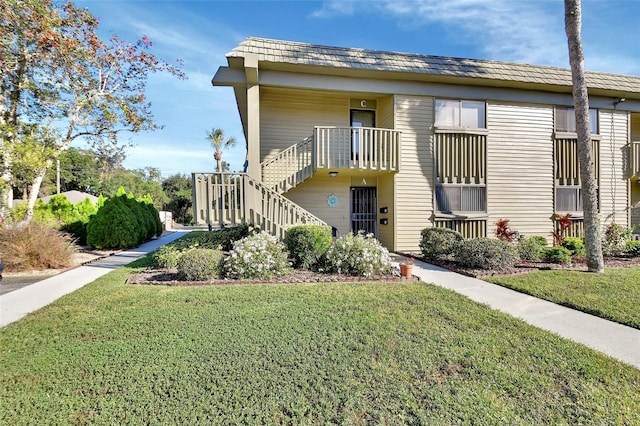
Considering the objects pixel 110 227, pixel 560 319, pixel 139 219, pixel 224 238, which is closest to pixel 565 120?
pixel 560 319

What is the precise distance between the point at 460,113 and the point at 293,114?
19.1 ft

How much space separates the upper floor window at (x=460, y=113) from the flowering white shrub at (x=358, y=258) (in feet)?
18.9

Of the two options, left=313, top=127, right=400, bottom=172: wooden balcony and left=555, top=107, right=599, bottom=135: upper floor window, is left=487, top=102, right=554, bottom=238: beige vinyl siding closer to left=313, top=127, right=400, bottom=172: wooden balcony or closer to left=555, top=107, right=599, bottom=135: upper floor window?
left=555, top=107, right=599, bottom=135: upper floor window

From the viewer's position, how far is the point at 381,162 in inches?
362

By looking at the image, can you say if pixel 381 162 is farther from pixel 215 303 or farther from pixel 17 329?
pixel 17 329

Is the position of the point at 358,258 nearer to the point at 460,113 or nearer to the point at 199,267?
the point at 199,267

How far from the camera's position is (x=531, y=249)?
7914 mm

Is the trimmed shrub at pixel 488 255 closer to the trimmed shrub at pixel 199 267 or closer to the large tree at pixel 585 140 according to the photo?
the large tree at pixel 585 140

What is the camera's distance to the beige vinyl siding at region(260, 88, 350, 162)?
32.6 feet

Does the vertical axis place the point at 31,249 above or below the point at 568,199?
below

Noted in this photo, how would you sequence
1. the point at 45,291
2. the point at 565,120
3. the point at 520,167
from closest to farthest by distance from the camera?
the point at 45,291, the point at 520,167, the point at 565,120

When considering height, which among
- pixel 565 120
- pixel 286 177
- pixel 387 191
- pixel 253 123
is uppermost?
pixel 565 120

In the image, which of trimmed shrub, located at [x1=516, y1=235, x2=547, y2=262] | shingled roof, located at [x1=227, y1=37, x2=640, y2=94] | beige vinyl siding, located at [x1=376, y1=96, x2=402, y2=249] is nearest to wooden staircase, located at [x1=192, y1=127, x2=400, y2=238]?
beige vinyl siding, located at [x1=376, y1=96, x2=402, y2=249]

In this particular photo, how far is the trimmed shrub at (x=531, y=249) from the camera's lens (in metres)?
7.89
